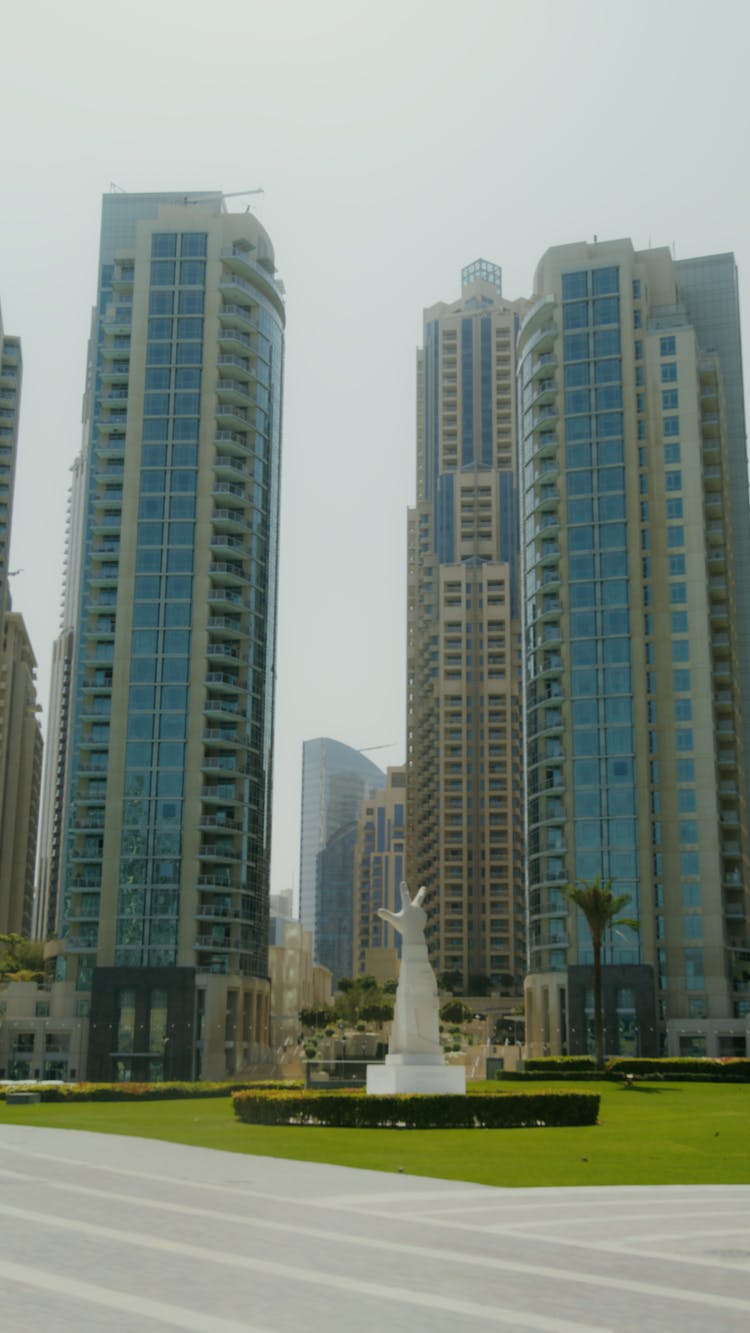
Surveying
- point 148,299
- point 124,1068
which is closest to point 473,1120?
point 124,1068

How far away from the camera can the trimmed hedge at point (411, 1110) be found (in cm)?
3706

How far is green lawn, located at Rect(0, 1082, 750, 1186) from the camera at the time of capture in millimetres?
25875

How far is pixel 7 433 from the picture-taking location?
14325cm

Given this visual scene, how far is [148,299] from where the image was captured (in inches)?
4542

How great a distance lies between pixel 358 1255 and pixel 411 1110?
22139mm

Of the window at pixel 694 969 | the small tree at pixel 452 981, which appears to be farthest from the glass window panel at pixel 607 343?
the small tree at pixel 452 981

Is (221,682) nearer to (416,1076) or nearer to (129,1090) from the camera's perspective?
(129,1090)

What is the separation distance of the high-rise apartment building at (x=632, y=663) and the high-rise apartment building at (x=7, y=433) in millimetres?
54452

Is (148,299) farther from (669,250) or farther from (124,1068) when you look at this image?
(124,1068)

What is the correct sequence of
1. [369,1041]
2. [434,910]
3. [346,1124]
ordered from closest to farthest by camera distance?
[346,1124]
[369,1041]
[434,910]

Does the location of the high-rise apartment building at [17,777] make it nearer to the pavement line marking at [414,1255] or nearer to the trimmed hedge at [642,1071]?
the trimmed hedge at [642,1071]

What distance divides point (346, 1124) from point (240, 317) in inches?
3528

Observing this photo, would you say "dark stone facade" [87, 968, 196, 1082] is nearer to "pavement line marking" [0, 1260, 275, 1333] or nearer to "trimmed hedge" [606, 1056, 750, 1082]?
"trimmed hedge" [606, 1056, 750, 1082]

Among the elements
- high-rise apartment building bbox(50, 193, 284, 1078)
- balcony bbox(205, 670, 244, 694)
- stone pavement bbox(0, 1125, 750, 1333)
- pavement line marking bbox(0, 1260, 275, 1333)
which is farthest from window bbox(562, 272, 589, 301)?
pavement line marking bbox(0, 1260, 275, 1333)
